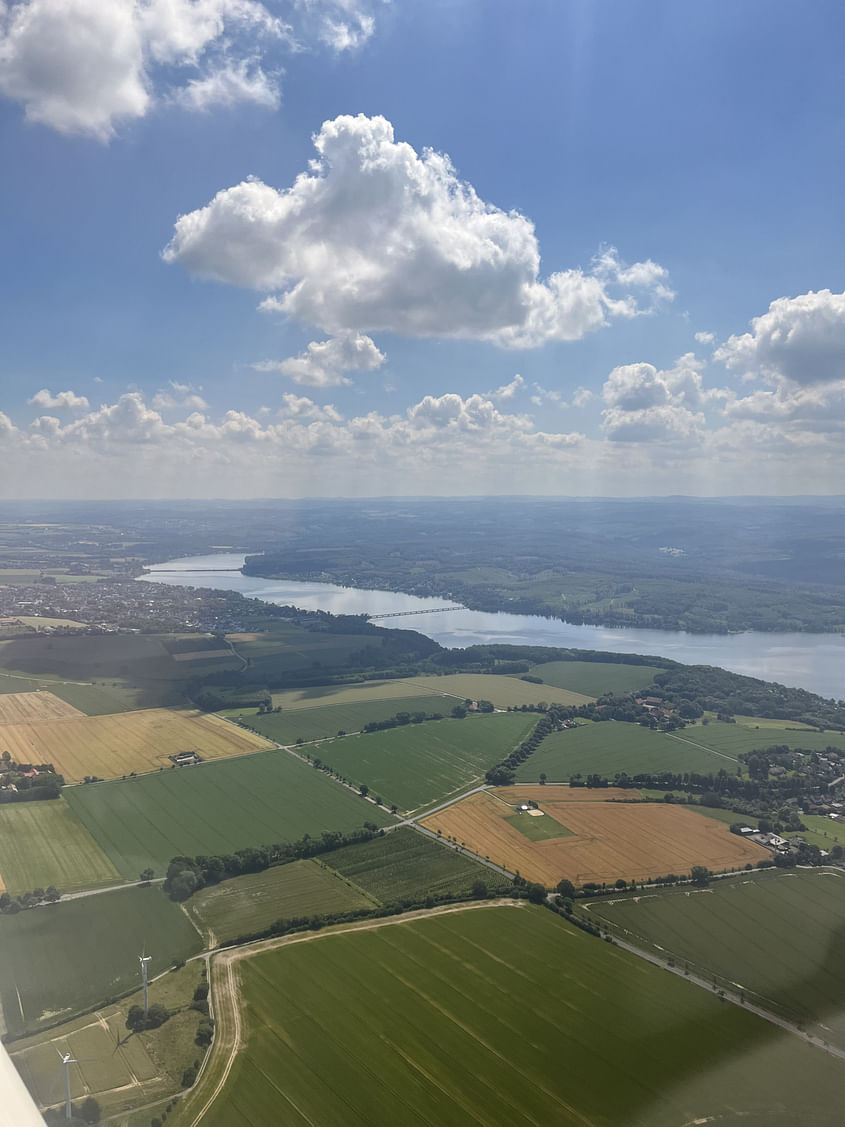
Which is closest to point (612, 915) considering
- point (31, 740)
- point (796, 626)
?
point (31, 740)

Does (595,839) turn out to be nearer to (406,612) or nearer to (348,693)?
(348,693)

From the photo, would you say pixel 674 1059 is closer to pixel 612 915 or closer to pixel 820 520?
pixel 612 915

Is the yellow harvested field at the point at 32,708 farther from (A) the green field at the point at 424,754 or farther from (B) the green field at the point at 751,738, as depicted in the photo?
(B) the green field at the point at 751,738

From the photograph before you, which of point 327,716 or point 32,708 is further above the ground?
point 32,708

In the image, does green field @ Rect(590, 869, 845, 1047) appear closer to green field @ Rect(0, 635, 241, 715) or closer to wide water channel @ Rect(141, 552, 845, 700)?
green field @ Rect(0, 635, 241, 715)

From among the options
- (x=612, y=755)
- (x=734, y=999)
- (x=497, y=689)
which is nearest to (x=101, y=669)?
(x=497, y=689)
